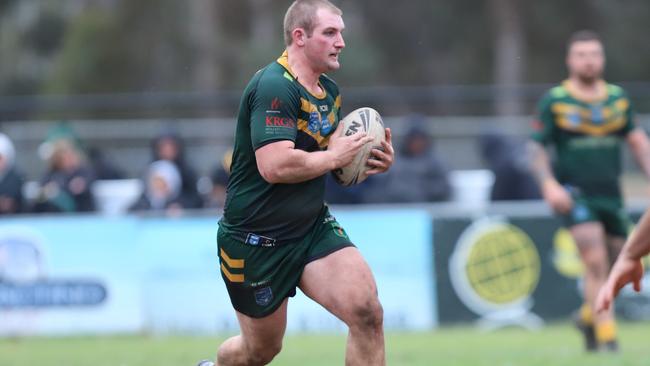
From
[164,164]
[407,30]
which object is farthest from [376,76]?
[164,164]

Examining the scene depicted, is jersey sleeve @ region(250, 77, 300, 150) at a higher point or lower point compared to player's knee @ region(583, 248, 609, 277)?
higher

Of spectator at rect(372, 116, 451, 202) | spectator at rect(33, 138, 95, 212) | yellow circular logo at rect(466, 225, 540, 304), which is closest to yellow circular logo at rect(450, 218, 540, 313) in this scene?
yellow circular logo at rect(466, 225, 540, 304)

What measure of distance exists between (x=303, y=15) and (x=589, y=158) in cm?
472

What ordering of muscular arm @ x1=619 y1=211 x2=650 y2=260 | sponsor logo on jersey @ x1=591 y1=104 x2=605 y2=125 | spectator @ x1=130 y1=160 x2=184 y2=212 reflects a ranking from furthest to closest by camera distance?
spectator @ x1=130 y1=160 x2=184 y2=212
sponsor logo on jersey @ x1=591 y1=104 x2=605 y2=125
muscular arm @ x1=619 y1=211 x2=650 y2=260

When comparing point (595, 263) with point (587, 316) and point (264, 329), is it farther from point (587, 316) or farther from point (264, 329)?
point (264, 329)

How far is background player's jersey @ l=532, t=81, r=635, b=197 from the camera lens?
10672 mm

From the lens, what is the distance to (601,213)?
1077 centimetres

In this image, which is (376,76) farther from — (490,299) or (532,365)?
(532,365)

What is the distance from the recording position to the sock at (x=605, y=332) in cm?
1042

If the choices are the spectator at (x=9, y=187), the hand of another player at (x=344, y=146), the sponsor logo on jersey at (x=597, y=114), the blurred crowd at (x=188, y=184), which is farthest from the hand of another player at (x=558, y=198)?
the spectator at (x=9, y=187)

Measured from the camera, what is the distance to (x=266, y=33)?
43500 millimetres

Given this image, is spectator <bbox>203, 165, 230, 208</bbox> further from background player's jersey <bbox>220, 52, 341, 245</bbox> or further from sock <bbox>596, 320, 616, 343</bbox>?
background player's jersey <bbox>220, 52, 341, 245</bbox>

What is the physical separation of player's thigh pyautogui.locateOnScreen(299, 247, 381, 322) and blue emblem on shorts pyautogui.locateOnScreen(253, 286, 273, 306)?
0.55 ft

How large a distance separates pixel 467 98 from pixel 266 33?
2040cm
